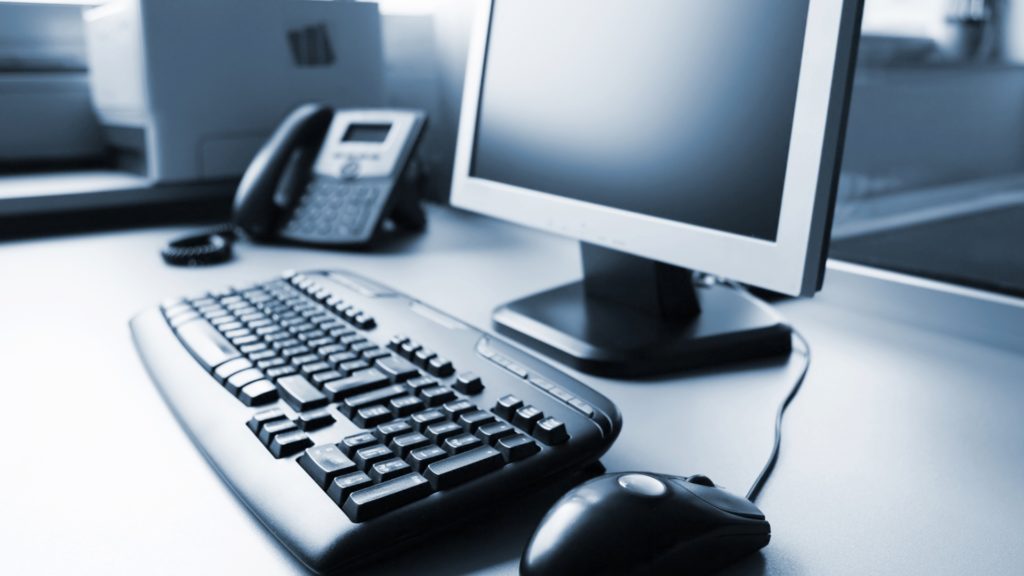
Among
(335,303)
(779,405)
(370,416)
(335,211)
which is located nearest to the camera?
(370,416)

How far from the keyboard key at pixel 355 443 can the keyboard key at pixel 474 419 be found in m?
0.05

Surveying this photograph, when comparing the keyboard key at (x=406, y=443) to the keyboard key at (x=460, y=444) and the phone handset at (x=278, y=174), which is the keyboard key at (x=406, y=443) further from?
the phone handset at (x=278, y=174)

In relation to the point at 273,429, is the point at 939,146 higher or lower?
higher

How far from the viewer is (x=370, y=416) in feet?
1.42

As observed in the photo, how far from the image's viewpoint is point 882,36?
0.78 m

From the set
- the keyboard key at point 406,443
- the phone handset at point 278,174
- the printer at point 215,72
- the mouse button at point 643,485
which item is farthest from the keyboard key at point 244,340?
the printer at point 215,72

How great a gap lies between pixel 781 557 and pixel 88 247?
37.3 inches

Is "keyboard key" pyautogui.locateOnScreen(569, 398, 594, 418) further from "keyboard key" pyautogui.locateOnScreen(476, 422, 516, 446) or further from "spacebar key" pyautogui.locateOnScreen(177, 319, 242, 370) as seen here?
"spacebar key" pyautogui.locateOnScreen(177, 319, 242, 370)

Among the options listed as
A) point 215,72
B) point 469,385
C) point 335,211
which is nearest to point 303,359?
point 469,385

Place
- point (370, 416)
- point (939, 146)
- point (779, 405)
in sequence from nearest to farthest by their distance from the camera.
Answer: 1. point (370, 416)
2. point (779, 405)
3. point (939, 146)

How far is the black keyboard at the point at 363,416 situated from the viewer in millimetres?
363

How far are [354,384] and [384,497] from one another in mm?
126

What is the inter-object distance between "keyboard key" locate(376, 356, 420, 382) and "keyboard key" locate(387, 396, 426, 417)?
3 centimetres

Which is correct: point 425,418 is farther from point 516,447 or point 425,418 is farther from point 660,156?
point 660,156
